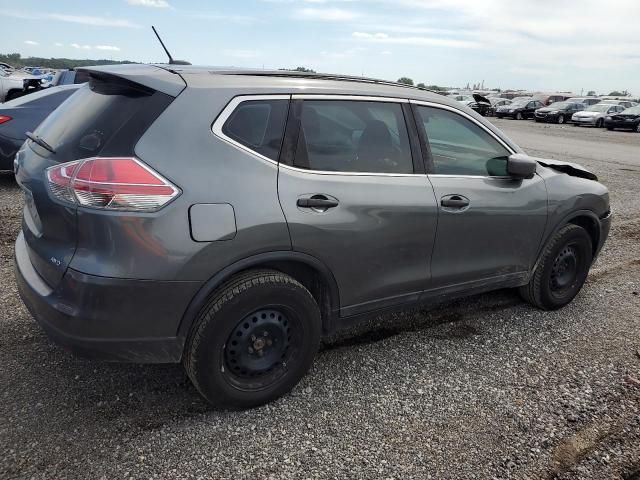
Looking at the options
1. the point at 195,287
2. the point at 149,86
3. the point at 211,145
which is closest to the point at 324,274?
the point at 195,287

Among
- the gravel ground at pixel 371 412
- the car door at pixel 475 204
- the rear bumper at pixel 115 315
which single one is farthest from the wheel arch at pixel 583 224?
the rear bumper at pixel 115 315

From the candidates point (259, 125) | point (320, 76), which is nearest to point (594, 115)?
point (320, 76)

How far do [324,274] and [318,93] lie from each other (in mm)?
1005

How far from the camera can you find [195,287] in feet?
8.06

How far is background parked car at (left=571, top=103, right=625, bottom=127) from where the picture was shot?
3162 cm

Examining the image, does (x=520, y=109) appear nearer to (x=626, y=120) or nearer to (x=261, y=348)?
(x=626, y=120)

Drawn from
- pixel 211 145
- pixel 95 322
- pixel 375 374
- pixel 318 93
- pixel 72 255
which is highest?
pixel 318 93

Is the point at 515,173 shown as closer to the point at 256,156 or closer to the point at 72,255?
the point at 256,156

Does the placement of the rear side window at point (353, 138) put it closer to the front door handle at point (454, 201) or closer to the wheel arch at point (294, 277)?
the front door handle at point (454, 201)

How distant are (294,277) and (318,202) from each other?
457mm

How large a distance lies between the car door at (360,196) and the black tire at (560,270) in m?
1.34

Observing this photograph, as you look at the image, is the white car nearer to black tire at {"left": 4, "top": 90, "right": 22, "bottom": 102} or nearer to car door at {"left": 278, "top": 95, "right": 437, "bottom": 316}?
black tire at {"left": 4, "top": 90, "right": 22, "bottom": 102}

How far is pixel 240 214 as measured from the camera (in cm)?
249

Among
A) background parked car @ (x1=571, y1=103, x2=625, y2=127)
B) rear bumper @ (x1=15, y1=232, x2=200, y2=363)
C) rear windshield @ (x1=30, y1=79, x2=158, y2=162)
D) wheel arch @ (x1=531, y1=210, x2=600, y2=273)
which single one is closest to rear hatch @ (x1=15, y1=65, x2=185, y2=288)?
rear windshield @ (x1=30, y1=79, x2=158, y2=162)
